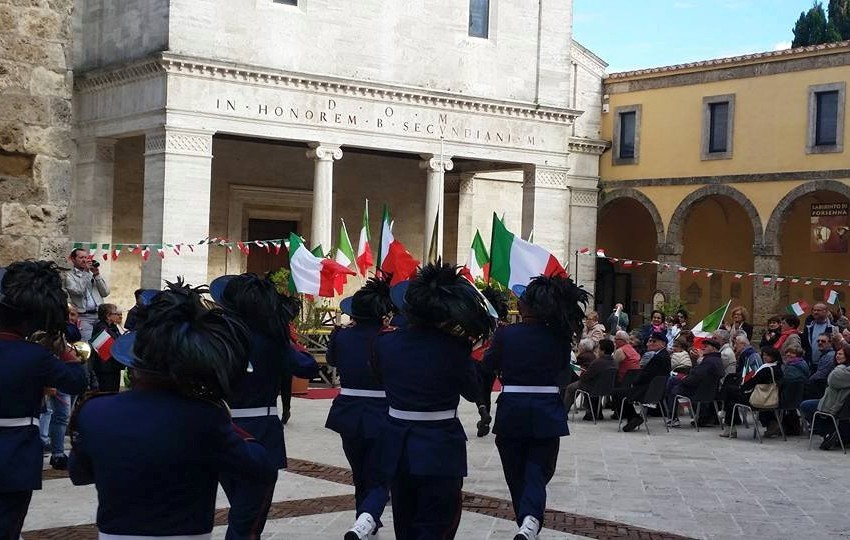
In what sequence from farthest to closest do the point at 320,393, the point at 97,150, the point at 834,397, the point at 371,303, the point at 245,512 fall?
the point at 97,150
the point at 320,393
the point at 834,397
the point at 371,303
the point at 245,512

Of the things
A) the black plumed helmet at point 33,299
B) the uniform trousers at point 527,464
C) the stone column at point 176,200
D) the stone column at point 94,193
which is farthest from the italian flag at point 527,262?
the stone column at point 94,193

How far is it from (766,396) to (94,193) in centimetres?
1642

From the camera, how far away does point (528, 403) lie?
7.96 metres

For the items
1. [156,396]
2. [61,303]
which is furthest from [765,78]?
[156,396]

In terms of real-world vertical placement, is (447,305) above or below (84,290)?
above

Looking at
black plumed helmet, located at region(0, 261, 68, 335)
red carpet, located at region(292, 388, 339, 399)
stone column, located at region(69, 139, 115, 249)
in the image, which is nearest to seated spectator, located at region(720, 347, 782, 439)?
red carpet, located at region(292, 388, 339, 399)

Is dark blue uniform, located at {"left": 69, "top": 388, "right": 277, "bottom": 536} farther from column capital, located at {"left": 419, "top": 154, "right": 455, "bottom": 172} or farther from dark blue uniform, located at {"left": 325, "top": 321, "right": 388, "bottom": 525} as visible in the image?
column capital, located at {"left": 419, "top": 154, "right": 455, "bottom": 172}

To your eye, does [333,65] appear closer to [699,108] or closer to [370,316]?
[699,108]

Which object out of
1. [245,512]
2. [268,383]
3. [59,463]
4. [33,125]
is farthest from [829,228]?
[245,512]

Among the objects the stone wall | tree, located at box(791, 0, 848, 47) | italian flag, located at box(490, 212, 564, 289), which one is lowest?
italian flag, located at box(490, 212, 564, 289)

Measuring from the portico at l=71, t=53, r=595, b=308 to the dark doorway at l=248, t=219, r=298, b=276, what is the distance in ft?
0.96

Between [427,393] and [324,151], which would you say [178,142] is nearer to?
[324,151]

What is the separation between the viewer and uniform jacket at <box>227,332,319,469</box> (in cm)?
700

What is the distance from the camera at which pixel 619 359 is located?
16.8 metres
